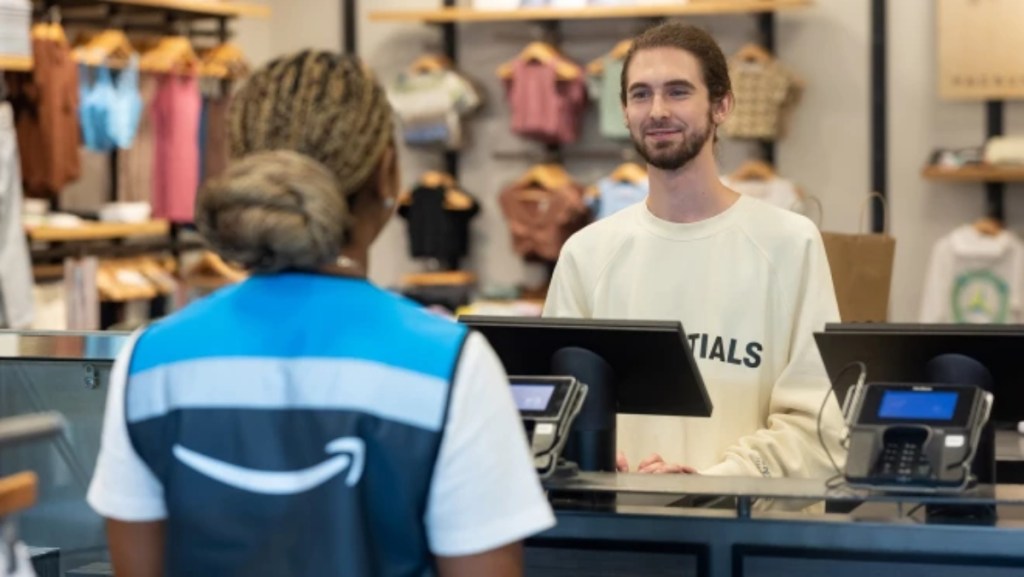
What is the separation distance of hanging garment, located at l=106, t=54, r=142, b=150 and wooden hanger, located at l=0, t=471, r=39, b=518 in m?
5.45

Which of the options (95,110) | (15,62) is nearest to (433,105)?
(95,110)

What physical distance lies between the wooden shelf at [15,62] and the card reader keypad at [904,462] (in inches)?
183

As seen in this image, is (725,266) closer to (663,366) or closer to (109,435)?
(663,366)

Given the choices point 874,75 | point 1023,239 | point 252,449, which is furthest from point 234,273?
point 252,449

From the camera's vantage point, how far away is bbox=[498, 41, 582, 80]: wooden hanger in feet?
25.3

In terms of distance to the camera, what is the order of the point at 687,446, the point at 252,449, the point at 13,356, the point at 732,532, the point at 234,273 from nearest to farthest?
the point at 252,449 → the point at 732,532 → the point at 687,446 → the point at 13,356 → the point at 234,273

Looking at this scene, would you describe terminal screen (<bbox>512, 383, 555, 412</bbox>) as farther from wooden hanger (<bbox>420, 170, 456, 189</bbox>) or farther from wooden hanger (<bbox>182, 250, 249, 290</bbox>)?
wooden hanger (<bbox>420, 170, 456, 189</bbox>)

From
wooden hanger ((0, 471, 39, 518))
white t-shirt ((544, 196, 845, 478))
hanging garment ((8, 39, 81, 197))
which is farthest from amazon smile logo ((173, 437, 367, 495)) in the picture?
hanging garment ((8, 39, 81, 197))

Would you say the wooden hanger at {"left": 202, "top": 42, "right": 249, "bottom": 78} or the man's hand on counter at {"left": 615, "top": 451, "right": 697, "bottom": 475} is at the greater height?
the wooden hanger at {"left": 202, "top": 42, "right": 249, "bottom": 78}

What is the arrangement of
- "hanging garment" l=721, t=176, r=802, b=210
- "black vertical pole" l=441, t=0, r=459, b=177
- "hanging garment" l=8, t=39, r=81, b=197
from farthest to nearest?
"black vertical pole" l=441, t=0, r=459, b=177 < "hanging garment" l=721, t=176, r=802, b=210 < "hanging garment" l=8, t=39, r=81, b=197

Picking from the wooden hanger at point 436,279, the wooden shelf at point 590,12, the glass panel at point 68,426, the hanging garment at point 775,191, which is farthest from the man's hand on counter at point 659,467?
the wooden hanger at point 436,279

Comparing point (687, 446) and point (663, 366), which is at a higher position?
point (663, 366)

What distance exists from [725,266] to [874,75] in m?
4.78

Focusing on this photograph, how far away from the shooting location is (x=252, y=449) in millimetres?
1688
